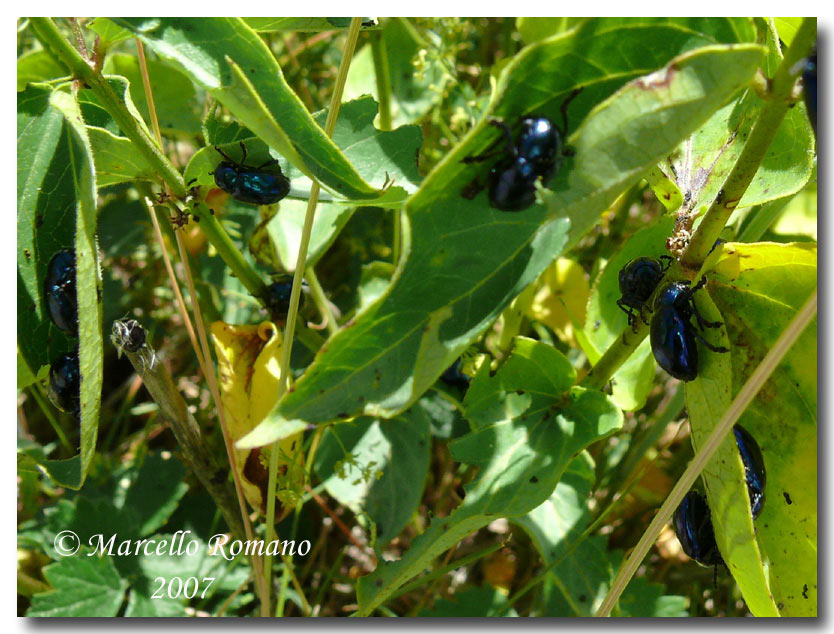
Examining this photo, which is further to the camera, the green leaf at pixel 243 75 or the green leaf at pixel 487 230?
the green leaf at pixel 243 75

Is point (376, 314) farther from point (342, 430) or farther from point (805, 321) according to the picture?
point (342, 430)

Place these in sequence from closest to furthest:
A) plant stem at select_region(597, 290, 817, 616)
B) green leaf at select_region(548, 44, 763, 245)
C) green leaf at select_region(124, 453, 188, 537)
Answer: green leaf at select_region(548, 44, 763, 245) → plant stem at select_region(597, 290, 817, 616) → green leaf at select_region(124, 453, 188, 537)

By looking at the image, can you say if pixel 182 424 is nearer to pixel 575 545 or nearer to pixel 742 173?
pixel 575 545

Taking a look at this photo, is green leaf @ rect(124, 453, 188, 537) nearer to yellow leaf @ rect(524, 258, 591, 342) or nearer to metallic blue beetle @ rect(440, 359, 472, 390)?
metallic blue beetle @ rect(440, 359, 472, 390)

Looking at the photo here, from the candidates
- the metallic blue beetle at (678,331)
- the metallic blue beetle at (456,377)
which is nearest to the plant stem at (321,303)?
the metallic blue beetle at (456,377)

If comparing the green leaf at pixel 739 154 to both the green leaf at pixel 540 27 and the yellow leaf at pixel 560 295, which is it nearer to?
the green leaf at pixel 540 27

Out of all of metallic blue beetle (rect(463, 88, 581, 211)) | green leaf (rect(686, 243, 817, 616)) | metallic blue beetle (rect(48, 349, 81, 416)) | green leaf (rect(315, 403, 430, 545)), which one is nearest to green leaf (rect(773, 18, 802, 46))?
green leaf (rect(686, 243, 817, 616))
